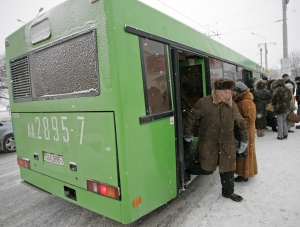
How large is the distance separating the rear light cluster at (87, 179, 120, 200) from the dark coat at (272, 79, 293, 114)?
5809 mm

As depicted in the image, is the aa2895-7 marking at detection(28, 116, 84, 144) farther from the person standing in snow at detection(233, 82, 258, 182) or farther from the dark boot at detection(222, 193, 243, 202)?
the person standing in snow at detection(233, 82, 258, 182)

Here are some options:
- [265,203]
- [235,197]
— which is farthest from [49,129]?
[265,203]

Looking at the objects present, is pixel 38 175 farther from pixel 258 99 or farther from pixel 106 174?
pixel 258 99

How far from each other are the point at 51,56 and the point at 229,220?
3.23 m

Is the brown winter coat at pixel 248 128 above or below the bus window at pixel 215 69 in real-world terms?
below

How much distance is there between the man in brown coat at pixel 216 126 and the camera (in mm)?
3088

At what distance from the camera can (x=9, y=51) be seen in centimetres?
344

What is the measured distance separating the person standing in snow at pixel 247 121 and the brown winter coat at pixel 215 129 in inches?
21.2

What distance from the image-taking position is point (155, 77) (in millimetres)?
2592

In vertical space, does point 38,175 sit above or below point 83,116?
below

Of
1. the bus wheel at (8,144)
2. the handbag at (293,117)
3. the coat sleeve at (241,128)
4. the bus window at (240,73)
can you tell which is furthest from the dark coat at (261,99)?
the bus wheel at (8,144)

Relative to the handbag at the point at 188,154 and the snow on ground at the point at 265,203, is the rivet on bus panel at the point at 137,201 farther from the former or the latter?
the handbag at the point at 188,154

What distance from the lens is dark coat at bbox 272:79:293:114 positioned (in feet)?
19.9

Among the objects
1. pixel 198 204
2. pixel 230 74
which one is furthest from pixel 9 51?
pixel 230 74
